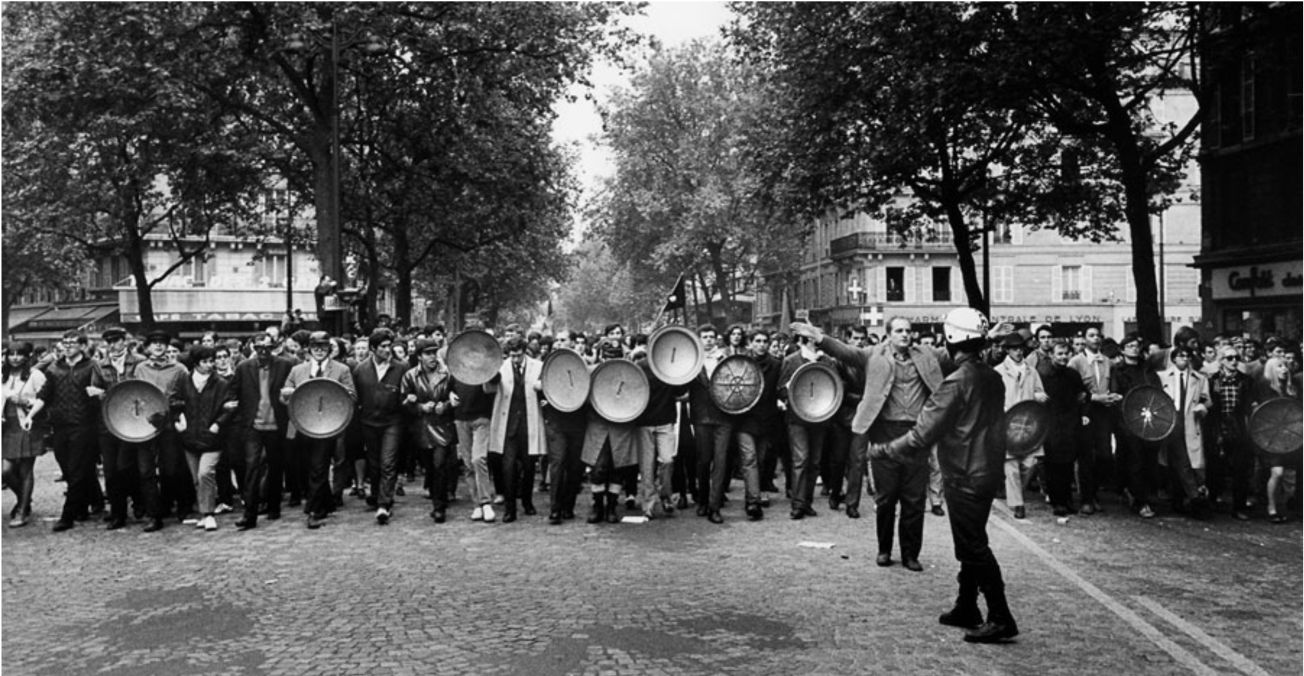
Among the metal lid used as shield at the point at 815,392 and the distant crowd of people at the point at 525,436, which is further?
the metal lid used as shield at the point at 815,392

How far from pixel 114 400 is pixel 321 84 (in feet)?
53.0

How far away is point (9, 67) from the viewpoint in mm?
23719

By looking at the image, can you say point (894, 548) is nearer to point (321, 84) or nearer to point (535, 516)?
point (535, 516)

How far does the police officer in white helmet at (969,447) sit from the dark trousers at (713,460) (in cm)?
420

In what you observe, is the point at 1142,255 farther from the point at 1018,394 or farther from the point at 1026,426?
the point at 1026,426

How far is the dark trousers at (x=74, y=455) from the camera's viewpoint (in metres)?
11.4

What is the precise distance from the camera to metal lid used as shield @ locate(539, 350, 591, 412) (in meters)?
11.5

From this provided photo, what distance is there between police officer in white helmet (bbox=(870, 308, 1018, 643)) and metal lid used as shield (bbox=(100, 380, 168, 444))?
23.4ft

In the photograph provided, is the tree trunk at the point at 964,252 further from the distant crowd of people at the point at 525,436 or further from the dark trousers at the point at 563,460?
the dark trousers at the point at 563,460

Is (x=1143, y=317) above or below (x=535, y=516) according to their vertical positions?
above

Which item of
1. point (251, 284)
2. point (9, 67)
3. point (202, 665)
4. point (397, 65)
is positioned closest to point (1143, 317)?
point (397, 65)

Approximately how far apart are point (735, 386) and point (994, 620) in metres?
5.14

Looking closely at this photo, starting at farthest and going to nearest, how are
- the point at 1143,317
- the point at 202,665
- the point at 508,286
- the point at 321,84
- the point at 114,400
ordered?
the point at 508,286 < the point at 321,84 < the point at 1143,317 < the point at 114,400 < the point at 202,665

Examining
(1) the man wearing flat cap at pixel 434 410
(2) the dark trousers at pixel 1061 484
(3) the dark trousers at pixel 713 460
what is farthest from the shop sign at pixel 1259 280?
(1) the man wearing flat cap at pixel 434 410
